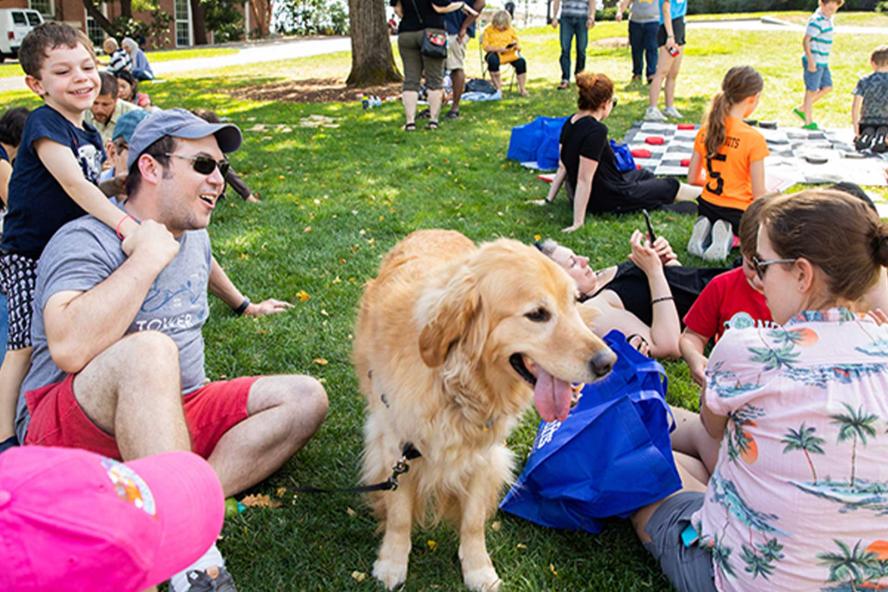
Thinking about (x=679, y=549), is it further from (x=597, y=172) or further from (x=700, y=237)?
(x=597, y=172)

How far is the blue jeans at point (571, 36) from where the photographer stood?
13703 mm

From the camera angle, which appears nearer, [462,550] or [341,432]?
[462,550]

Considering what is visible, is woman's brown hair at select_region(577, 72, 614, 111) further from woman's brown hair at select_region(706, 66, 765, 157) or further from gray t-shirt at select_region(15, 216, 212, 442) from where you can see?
gray t-shirt at select_region(15, 216, 212, 442)

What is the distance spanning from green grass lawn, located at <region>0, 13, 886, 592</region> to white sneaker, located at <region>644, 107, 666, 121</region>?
1.77 feet

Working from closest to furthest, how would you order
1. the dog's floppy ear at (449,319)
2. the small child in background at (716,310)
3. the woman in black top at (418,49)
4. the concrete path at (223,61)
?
the dog's floppy ear at (449,319), the small child in background at (716,310), the woman in black top at (418,49), the concrete path at (223,61)

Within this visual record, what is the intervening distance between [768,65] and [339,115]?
11.0 metres

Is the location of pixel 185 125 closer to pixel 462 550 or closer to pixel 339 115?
pixel 462 550

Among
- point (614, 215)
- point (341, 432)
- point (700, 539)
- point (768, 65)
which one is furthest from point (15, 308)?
point (768, 65)

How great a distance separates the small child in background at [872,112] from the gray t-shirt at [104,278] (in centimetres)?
907

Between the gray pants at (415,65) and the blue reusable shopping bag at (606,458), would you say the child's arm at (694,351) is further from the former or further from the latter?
the gray pants at (415,65)

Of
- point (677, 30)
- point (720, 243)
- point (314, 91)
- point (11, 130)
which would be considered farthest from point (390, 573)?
point (314, 91)

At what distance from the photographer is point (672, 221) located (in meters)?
6.62

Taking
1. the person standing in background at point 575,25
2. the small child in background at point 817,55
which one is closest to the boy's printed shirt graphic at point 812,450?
the small child in background at point 817,55

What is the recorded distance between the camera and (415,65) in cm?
1061
